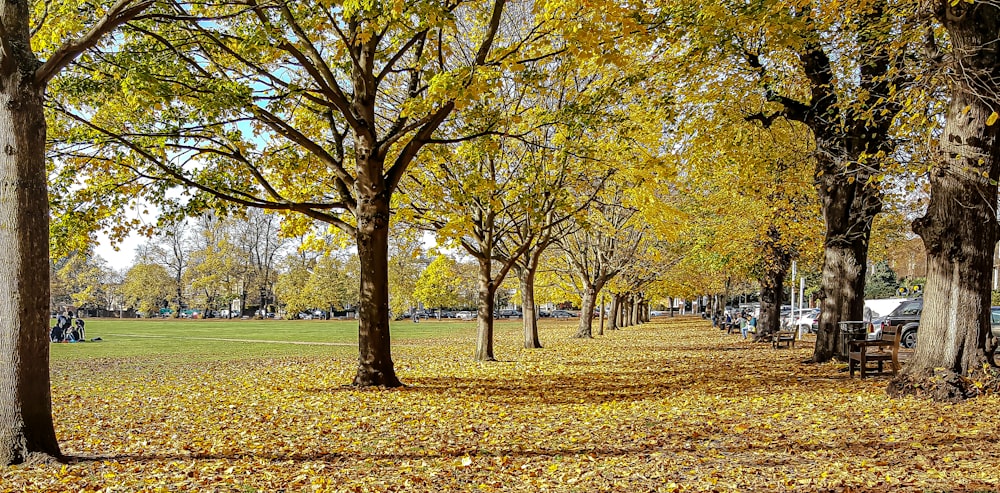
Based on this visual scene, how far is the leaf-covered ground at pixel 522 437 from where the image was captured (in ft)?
18.3

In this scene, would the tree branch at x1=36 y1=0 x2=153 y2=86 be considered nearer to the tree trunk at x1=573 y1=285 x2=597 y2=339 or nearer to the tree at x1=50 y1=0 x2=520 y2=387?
the tree at x1=50 y1=0 x2=520 y2=387

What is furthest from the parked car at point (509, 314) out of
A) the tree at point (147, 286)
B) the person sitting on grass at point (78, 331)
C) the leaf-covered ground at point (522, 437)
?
the leaf-covered ground at point (522, 437)

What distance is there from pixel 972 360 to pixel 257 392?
1054 cm

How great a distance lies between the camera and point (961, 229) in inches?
345

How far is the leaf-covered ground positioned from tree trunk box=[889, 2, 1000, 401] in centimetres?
64

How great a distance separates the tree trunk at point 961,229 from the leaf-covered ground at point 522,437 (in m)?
0.64

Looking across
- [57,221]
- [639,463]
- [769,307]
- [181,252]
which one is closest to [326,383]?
[57,221]

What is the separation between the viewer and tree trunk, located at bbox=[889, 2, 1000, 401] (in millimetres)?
8539

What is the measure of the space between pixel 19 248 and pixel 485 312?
12.9 metres

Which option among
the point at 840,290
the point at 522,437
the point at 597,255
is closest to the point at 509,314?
the point at 597,255

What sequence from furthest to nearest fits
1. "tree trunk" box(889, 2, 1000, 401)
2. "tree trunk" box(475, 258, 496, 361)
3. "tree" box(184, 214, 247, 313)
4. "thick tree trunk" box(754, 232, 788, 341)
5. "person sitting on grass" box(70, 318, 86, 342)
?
"tree" box(184, 214, 247, 313)
"person sitting on grass" box(70, 318, 86, 342)
"thick tree trunk" box(754, 232, 788, 341)
"tree trunk" box(475, 258, 496, 361)
"tree trunk" box(889, 2, 1000, 401)

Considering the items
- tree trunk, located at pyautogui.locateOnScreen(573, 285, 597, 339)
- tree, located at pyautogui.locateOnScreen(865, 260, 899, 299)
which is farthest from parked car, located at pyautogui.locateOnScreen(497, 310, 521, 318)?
tree trunk, located at pyautogui.locateOnScreen(573, 285, 597, 339)

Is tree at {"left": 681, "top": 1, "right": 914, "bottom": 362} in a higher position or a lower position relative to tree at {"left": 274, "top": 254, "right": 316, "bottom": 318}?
higher

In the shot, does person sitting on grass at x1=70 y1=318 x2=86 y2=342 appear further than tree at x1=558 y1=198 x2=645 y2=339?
No
